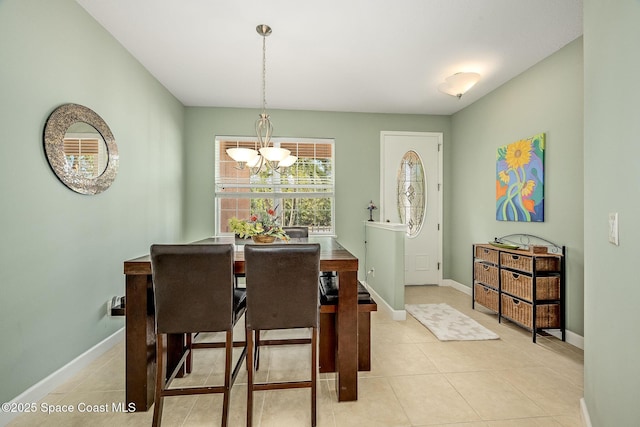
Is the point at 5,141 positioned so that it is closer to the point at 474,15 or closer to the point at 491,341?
the point at 474,15

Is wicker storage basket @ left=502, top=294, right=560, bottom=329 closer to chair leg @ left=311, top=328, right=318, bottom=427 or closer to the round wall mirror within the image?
chair leg @ left=311, top=328, right=318, bottom=427

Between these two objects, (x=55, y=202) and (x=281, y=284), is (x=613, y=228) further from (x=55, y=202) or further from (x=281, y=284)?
(x=55, y=202)

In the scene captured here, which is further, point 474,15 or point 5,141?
point 474,15

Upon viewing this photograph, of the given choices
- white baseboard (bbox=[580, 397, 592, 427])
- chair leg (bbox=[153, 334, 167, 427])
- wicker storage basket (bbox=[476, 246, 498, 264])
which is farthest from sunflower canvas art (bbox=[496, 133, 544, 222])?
chair leg (bbox=[153, 334, 167, 427])

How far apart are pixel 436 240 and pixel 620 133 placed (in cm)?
369

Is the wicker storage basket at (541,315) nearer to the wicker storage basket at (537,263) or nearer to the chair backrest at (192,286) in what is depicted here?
the wicker storage basket at (537,263)

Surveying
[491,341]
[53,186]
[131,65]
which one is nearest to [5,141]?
[53,186]

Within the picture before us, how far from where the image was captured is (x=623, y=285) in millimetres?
1129

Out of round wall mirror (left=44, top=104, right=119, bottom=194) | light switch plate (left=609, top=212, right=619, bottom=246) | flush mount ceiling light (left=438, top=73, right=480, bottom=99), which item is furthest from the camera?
flush mount ceiling light (left=438, top=73, right=480, bottom=99)

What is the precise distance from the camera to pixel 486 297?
→ 10.8ft

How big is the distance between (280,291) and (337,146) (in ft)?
10.9

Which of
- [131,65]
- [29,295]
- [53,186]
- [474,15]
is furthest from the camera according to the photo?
[131,65]

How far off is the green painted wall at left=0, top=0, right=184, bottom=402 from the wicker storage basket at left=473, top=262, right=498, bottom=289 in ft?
12.2

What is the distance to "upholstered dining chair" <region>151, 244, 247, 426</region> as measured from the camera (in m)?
1.54
